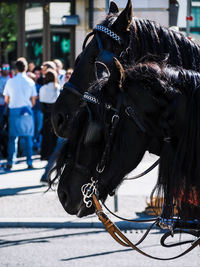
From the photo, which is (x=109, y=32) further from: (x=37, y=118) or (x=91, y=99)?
(x=37, y=118)

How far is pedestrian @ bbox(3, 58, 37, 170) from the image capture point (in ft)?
37.5

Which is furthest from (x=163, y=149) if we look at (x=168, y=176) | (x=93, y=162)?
(x=93, y=162)

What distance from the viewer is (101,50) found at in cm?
508

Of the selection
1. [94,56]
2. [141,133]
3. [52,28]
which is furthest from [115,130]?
[52,28]

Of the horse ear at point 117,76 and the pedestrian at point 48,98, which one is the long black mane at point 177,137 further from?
the pedestrian at point 48,98

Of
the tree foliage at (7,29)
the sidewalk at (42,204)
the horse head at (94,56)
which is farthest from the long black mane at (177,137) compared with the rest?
the tree foliage at (7,29)

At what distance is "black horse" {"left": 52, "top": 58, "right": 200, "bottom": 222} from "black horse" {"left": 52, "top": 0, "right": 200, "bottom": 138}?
101 centimetres

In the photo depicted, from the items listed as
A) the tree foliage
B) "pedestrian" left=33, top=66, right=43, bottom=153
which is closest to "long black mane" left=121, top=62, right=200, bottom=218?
"pedestrian" left=33, top=66, right=43, bottom=153

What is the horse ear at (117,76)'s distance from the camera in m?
3.18

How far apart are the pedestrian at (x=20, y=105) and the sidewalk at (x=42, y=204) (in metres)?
0.64

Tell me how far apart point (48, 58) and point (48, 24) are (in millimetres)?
959

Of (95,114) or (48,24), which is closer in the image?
(95,114)

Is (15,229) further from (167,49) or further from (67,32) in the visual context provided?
A: (67,32)

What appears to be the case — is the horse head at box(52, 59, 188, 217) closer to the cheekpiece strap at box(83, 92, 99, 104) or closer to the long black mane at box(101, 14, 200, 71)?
the cheekpiece strap at box(83, 92, 99, 104)
